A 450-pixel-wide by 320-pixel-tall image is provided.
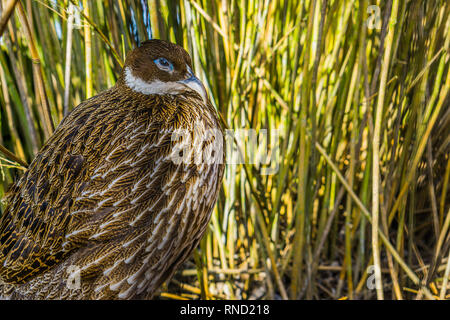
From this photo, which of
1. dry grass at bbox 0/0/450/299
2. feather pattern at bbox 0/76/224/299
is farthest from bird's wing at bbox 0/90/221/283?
dry grass at bbox 0/0/450/299

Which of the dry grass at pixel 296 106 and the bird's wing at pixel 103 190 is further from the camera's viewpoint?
the dry grass at pixel 296 106

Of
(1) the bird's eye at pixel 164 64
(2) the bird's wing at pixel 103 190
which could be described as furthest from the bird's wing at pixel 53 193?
(1) the bird's eye at pixel 164 64

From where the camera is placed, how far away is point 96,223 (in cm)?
69

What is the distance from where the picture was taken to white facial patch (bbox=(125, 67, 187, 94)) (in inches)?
29.7

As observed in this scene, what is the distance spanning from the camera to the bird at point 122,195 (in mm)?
687

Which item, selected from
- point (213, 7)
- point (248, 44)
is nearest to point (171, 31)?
point (213, 7)

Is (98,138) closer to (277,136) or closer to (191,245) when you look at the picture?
(191,245)

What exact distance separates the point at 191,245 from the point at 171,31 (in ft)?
1.43

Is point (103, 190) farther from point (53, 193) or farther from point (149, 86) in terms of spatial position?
point (149, 86)

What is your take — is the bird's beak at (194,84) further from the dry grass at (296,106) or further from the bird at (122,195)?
the dry grass at (296,106)

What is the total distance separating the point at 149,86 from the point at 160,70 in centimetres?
5

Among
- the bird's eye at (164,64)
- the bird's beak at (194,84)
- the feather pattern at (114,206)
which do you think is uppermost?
the bird's eye at (164,64)

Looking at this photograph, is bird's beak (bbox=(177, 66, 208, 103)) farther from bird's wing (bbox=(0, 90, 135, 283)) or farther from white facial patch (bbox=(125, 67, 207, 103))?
bird's wing (bbox=(0, 90, 135, 283))
